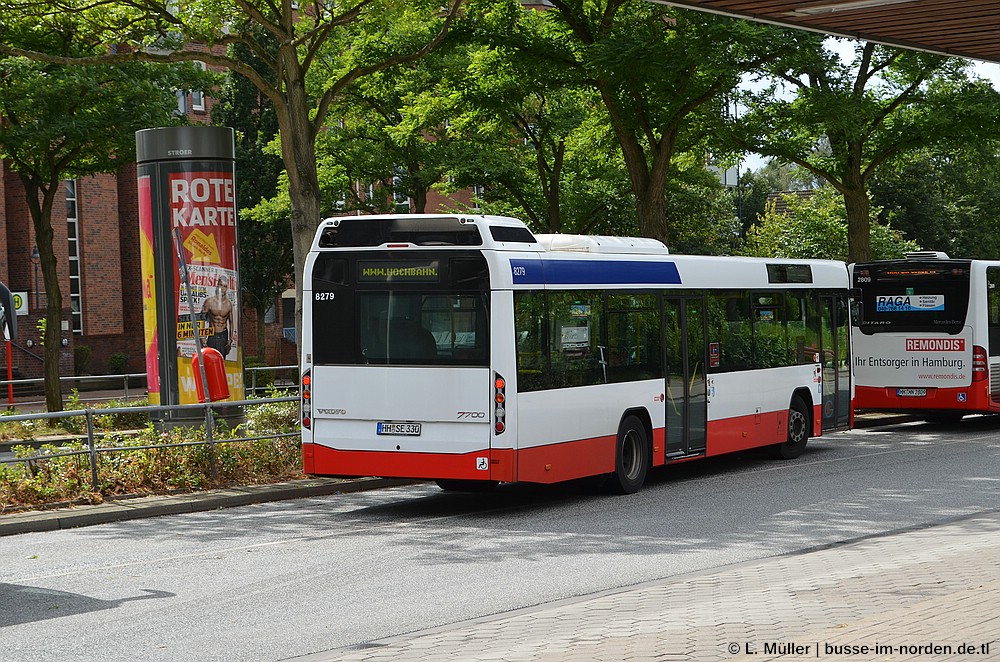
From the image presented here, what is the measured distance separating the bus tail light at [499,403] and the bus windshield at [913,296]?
436 inches

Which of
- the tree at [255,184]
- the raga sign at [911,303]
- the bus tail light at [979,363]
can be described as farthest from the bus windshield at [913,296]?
the tree at [255,184]

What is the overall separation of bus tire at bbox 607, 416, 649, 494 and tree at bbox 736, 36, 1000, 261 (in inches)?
457

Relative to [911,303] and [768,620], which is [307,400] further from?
[911,303]

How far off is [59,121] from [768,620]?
22.1 meters

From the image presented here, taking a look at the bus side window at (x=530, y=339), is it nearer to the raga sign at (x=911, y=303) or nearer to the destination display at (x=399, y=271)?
the destination display at (x=399, y=271)

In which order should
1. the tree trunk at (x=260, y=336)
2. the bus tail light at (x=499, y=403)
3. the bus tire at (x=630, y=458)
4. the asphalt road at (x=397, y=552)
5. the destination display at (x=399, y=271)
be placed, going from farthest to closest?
1. the tree trunk at (x=260, y=336)
2. the bus tire at (x=630, y=458)
3. the destination display at (x=399, y=271)
4. the bus tail light at (x=499, y=403)
5. the asphalt road at (x=397, y=552)

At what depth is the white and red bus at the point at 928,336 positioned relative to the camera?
22406 millimetres

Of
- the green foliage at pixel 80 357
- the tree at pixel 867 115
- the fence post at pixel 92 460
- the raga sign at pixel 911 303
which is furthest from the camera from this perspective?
the green foliage at pixel 80 357

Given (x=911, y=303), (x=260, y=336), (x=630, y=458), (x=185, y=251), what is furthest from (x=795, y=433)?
(x=260, y=336)

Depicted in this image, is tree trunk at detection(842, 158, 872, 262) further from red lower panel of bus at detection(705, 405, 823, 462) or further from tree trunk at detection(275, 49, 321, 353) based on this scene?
tree trunk at detection(275, 49, 321, 353)

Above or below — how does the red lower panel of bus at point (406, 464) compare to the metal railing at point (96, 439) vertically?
below

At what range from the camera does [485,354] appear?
516 inches

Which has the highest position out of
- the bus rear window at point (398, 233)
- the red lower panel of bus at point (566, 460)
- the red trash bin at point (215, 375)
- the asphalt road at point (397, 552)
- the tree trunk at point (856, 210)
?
the tree trunk at point (856, 210)

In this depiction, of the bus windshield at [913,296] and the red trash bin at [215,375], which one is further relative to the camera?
the bus windshield at [913,296]
